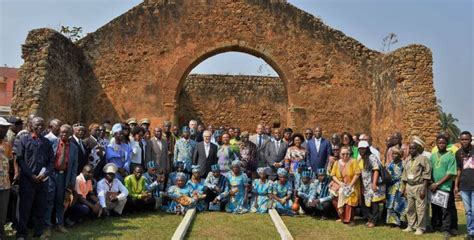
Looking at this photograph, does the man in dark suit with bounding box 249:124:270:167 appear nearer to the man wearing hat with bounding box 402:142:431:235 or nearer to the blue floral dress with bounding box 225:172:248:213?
the blue floral dress with bounding box 225:172:248:213

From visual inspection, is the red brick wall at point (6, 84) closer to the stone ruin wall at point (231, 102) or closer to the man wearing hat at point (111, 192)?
the stone ruin wall at point (231, 102)

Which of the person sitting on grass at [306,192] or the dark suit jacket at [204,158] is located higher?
the dark suit jacket at [204,158]

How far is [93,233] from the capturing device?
21.6 feet

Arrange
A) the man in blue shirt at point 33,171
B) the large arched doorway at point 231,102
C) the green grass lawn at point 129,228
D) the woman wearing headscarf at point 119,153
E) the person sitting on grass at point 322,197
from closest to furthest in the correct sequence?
the man in blue shirt at point 33,171, the green grass lawn at point 129,228, the woman wearing headscarf at point 119,153, the person sitting on grass at point 322,197, the large arched doorway at point 231,102

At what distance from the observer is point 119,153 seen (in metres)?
8.15

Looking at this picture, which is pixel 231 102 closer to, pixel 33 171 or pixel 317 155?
pixel 317 155

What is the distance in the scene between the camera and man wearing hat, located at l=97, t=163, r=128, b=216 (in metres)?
7.64

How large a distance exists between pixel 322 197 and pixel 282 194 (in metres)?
0.69

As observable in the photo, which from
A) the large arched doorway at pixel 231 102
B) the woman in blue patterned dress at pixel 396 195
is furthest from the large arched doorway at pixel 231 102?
the woman in blue patterned dress at pixel 396 195

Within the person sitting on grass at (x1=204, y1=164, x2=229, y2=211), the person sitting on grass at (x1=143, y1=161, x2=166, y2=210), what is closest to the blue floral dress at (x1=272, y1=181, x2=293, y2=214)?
the person sitting on grass at (x1=204, y1=164, x2=229, y2=211)

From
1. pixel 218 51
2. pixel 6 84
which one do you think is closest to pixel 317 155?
pixel 218 51

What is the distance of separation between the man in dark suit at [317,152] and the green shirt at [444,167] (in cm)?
194

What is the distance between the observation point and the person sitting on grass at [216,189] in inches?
337

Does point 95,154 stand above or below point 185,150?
below
